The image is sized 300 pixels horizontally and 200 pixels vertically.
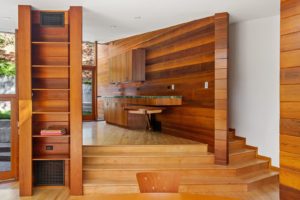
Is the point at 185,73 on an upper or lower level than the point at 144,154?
upper

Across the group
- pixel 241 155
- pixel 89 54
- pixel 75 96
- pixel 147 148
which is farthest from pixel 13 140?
pixel 89 54

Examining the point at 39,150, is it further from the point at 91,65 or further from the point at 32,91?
the point at 91,65

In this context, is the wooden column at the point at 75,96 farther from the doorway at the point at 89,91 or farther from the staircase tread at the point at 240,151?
the doorway at the point at 89,91

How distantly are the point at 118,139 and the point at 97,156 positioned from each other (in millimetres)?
948

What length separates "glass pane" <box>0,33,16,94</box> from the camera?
4.75 metres

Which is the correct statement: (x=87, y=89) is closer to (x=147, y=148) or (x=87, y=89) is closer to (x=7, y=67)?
(x=7, y=67)

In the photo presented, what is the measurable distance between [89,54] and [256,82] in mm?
5773

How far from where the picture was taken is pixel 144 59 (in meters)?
6.91

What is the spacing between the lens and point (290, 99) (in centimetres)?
265

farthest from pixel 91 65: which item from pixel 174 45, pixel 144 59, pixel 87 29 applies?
pixel 174 45

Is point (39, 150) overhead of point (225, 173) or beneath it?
overhead

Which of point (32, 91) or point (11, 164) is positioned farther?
point (11, 164)

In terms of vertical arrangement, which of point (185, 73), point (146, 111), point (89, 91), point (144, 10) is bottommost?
point (146, 111)

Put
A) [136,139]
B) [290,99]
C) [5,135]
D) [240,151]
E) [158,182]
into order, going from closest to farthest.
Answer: [158,182], [290,99], [5,135], [240,151], [136,139]
